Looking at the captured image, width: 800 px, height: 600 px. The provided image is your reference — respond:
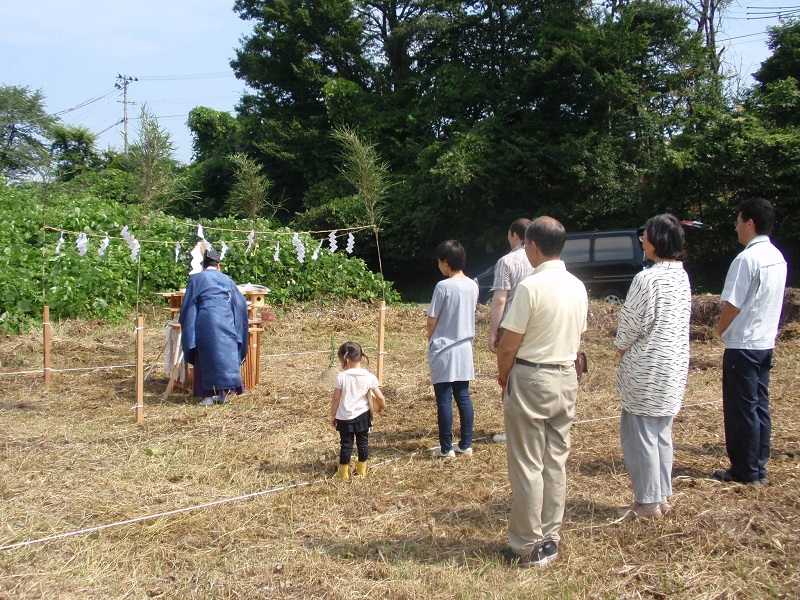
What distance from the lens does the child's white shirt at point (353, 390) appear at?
14.8ft

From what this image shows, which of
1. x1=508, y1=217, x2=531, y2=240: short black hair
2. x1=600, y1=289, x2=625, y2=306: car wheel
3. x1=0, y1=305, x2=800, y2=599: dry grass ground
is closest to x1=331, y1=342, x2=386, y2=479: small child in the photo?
x1=0, y1=305, x2=800, y2=599: dry grass ground

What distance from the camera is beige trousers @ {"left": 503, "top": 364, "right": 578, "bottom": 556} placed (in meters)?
3.20

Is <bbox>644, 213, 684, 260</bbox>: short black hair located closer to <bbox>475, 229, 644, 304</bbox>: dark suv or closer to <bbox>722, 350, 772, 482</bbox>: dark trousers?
<bbox>722, 350, 772, 482</bbox>: dark trousers

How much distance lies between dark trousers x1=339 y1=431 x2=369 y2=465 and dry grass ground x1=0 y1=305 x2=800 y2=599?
15 centimetres

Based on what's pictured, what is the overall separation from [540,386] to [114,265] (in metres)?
11.5

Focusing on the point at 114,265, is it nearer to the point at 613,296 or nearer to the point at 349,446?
the point at 613,296

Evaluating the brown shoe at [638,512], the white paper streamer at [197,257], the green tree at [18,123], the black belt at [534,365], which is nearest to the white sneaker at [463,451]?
the brown shoe at [638,512]

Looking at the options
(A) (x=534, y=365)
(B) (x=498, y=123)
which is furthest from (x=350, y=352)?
(B) (x=498, y=123)

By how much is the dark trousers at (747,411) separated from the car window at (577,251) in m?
9.46

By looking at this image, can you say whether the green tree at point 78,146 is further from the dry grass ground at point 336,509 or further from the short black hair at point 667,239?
the short black hair at point 667,239

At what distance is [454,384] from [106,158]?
135 ft

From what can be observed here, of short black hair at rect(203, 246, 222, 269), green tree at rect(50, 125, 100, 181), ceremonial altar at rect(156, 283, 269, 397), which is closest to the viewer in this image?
short black hair at rect(203, 246, 222, 269)

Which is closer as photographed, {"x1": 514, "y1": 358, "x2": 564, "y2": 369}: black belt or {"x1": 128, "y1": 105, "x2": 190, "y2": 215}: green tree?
{"x1": 514, "y1": 358, "x2": 564, "y2": 369}: black belt

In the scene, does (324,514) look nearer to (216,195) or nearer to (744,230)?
(744,230)
